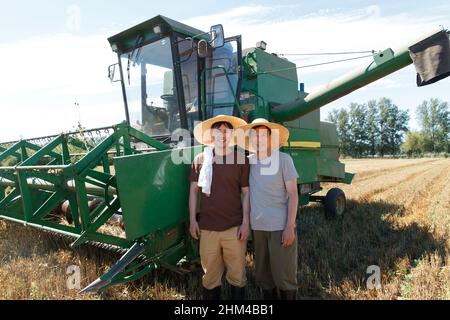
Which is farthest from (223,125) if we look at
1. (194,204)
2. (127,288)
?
(127,288)

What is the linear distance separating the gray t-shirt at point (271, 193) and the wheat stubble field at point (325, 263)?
786 millimetres

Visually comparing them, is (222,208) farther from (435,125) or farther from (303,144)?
(435,125)

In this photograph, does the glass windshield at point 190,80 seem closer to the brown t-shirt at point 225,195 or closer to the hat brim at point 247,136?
the hat brim at point 247,136

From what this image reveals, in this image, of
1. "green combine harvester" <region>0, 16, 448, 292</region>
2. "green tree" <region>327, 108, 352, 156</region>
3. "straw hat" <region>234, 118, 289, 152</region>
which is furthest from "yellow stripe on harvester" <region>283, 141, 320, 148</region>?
"green tree" <region>327, 108, 352, 156</region>

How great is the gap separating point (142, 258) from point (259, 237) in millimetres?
1019

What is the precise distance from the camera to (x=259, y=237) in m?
2.60

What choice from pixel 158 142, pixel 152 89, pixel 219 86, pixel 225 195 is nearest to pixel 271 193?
pixel 225 195

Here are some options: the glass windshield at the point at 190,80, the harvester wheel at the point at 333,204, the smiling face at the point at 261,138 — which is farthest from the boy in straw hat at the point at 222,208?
the harvester wheel at the point at 333,204

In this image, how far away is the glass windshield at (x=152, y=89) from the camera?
14.0 feet

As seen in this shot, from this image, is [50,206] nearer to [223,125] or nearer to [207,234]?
[207,234]

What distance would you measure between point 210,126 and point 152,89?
2.02 m

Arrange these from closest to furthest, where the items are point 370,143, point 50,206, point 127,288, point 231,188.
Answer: point 231,188, point 127,288, point 50,206, point 370,143

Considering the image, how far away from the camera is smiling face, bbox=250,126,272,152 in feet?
8.21

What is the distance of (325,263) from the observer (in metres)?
3.56
